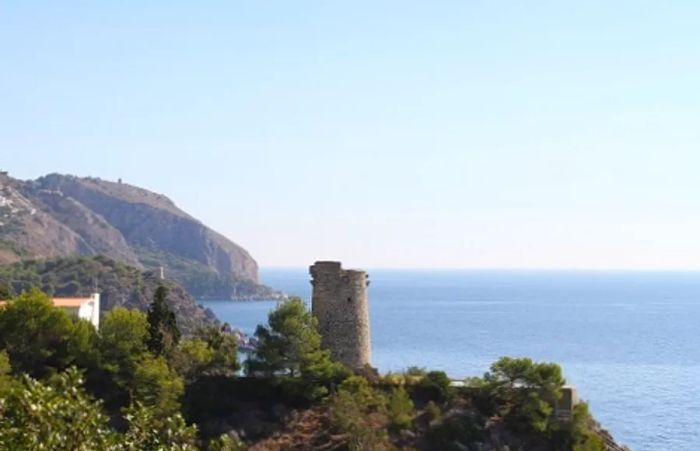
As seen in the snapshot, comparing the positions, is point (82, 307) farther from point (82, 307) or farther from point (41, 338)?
point (41, 338)

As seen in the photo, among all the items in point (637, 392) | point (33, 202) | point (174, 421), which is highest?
point (33, 202)

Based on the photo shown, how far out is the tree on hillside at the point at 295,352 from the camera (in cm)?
3653

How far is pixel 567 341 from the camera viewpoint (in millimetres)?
102500

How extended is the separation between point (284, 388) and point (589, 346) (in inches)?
2593

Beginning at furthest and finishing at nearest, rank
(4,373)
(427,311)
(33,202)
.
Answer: (33,202)
(427,311)
(4,373)

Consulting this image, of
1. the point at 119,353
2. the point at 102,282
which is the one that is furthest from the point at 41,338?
the point at 102,282

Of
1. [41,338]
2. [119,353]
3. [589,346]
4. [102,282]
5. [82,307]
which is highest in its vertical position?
[102,282]

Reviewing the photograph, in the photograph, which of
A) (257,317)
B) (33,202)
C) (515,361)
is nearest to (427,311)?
(257,317)

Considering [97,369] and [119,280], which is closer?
[97,369]

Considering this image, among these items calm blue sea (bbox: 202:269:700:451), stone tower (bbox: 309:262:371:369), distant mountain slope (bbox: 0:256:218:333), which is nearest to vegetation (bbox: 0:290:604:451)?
stone tower (bbox: 309:262:371:369)

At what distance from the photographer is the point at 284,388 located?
36594mm

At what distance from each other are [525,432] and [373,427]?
206 inches

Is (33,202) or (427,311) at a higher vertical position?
(33,202)

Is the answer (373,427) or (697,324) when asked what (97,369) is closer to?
(373,427)
